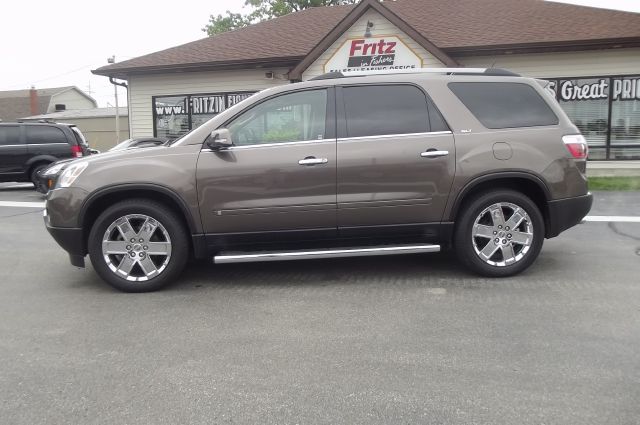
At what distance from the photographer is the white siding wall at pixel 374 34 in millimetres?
14320

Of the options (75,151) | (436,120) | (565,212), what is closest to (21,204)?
(75,151)

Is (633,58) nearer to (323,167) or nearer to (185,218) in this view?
(323,167)

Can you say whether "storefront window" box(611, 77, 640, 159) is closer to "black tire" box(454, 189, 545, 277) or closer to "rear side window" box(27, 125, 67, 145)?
"black tire" box(454, 189, 545, 277)

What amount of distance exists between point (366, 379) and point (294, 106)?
9.22ft

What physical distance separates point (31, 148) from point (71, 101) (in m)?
43.5

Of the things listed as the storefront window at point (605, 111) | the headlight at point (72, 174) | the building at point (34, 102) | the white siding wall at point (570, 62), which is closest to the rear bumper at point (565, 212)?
the headlight at point (72, 174)

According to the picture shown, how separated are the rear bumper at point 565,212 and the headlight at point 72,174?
170 inches

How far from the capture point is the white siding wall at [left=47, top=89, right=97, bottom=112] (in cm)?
4980

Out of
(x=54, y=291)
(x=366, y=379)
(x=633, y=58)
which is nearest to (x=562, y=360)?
(x=366, y=379)

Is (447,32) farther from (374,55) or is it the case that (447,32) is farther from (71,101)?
(71,101)

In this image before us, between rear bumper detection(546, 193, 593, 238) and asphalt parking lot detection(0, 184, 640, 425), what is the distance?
496 mm

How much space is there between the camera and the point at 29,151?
1388cm

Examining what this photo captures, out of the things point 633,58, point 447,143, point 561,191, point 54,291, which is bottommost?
point 54,291

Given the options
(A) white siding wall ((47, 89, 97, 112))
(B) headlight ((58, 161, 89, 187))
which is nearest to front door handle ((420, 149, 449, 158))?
(B) headlight ((58, 161, 89, 187))
